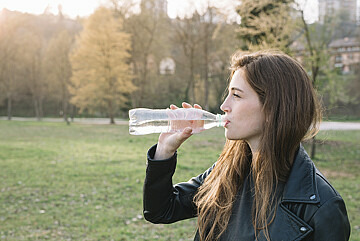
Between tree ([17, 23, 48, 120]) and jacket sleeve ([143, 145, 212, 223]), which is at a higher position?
tree ([17, 23, 48, 120])

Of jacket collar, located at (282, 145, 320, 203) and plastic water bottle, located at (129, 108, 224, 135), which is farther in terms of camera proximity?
plastic water bottle, located at (129, 108, 224, 135)

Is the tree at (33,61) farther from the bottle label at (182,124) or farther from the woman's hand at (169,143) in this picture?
the woman's hand at (169,143)

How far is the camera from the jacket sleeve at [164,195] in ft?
6.48

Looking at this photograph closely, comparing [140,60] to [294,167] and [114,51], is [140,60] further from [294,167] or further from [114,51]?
[294,167]

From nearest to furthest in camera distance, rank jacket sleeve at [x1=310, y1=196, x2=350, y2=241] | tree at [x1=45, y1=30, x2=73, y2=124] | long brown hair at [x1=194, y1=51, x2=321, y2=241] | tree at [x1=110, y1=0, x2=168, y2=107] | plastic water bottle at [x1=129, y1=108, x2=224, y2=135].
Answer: jacket sleeve at [x1=310, y1=196, x2=350, y2=241] → long brown hair at [x1=194, y1=51, x2=321, y2=241] → plastic water bottle at [x1=129, y1=108, x2=224, y2=135] → tree at [x1=110, y1=0, x2=168, y2=107] → tree at [x1=45, y1=30, x2=73, y2=124]

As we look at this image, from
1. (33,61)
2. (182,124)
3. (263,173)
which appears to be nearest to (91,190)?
(182,124)

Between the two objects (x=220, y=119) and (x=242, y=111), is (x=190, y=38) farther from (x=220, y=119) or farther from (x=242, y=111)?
(x=242, y=111)

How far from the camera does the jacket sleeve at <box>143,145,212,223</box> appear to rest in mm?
1976

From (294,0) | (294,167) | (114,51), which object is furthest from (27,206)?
(114,51)

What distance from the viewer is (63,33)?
3581 cm

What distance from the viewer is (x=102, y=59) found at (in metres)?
30.2

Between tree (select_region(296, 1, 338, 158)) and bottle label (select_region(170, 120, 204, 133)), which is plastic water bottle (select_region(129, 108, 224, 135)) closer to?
bottle label (select_region(170, 120, 204, 133))

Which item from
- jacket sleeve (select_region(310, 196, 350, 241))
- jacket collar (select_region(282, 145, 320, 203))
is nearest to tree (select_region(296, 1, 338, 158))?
jacket collar (select_region(282, 145, 320, 203))

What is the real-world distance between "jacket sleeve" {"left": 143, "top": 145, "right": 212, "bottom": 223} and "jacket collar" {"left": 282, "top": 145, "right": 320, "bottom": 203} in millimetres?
647
